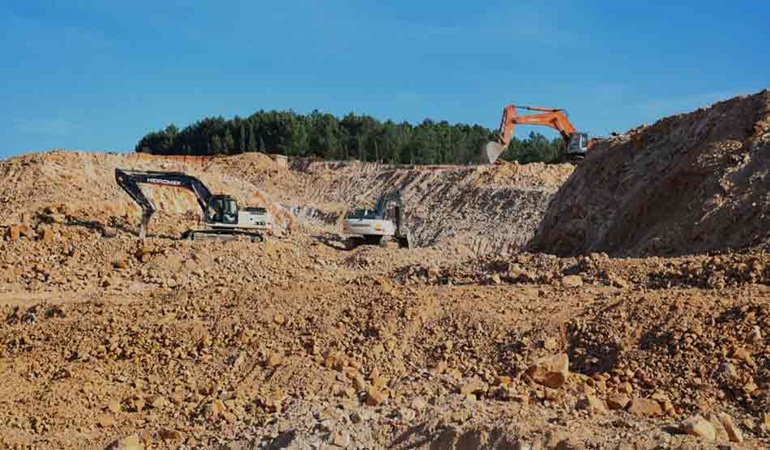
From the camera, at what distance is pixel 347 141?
56469 mm

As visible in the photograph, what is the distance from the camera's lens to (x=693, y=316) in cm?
812

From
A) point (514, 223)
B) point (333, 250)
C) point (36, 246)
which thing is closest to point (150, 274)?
point (36, 246)

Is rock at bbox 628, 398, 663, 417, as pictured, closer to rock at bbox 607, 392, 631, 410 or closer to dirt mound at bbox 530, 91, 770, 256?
rock at bbox 607, 392, 631, 410

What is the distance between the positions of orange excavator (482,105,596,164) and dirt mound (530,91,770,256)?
354 inches

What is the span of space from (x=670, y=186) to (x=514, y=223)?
16674 millimetres

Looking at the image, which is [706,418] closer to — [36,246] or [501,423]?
[501,423]

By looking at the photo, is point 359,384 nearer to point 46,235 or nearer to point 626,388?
point 626,388

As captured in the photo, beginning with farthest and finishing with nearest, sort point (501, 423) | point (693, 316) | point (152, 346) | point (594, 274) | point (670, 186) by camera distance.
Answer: point (670, 186)
point (594, 274)
point (152, 346)
point (693, 316)
point (501, 423)

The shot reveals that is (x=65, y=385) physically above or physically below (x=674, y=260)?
below

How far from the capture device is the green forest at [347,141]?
55344mm

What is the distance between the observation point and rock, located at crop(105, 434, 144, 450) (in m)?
7.46

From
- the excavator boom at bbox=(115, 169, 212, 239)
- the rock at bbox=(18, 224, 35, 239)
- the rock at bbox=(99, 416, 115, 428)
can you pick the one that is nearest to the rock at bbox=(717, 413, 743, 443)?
the rock at bbox=(99, 416, 115, 428)

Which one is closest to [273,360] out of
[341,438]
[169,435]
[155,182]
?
[169,435]

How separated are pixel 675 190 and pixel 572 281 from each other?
613 cm
